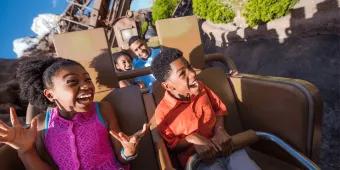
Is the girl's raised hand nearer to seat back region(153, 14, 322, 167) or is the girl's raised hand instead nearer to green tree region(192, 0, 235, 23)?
seat back region(153, 14, 322, 167)

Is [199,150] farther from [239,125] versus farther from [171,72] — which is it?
[239,125]

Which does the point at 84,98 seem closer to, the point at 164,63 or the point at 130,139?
the point at 130,139

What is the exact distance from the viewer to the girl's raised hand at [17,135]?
1493 mm

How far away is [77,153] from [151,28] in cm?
1310

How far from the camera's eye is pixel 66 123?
5.86 ft

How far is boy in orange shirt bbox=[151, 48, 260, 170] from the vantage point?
71.7 inches

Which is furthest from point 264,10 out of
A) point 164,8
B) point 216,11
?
point 164,8

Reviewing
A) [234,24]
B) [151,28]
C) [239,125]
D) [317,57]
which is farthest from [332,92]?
[151,28]

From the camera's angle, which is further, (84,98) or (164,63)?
(164,63)

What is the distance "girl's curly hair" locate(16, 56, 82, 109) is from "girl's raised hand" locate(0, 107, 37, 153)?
9.4 inches

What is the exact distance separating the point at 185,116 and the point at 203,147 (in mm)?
272

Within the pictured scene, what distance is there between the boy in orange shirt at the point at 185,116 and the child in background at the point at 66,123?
32 centimetres

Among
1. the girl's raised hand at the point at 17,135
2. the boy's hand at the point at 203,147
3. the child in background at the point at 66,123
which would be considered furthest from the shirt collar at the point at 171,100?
the girl's raised hand at the point at 17,135

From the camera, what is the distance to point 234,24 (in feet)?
23.7
